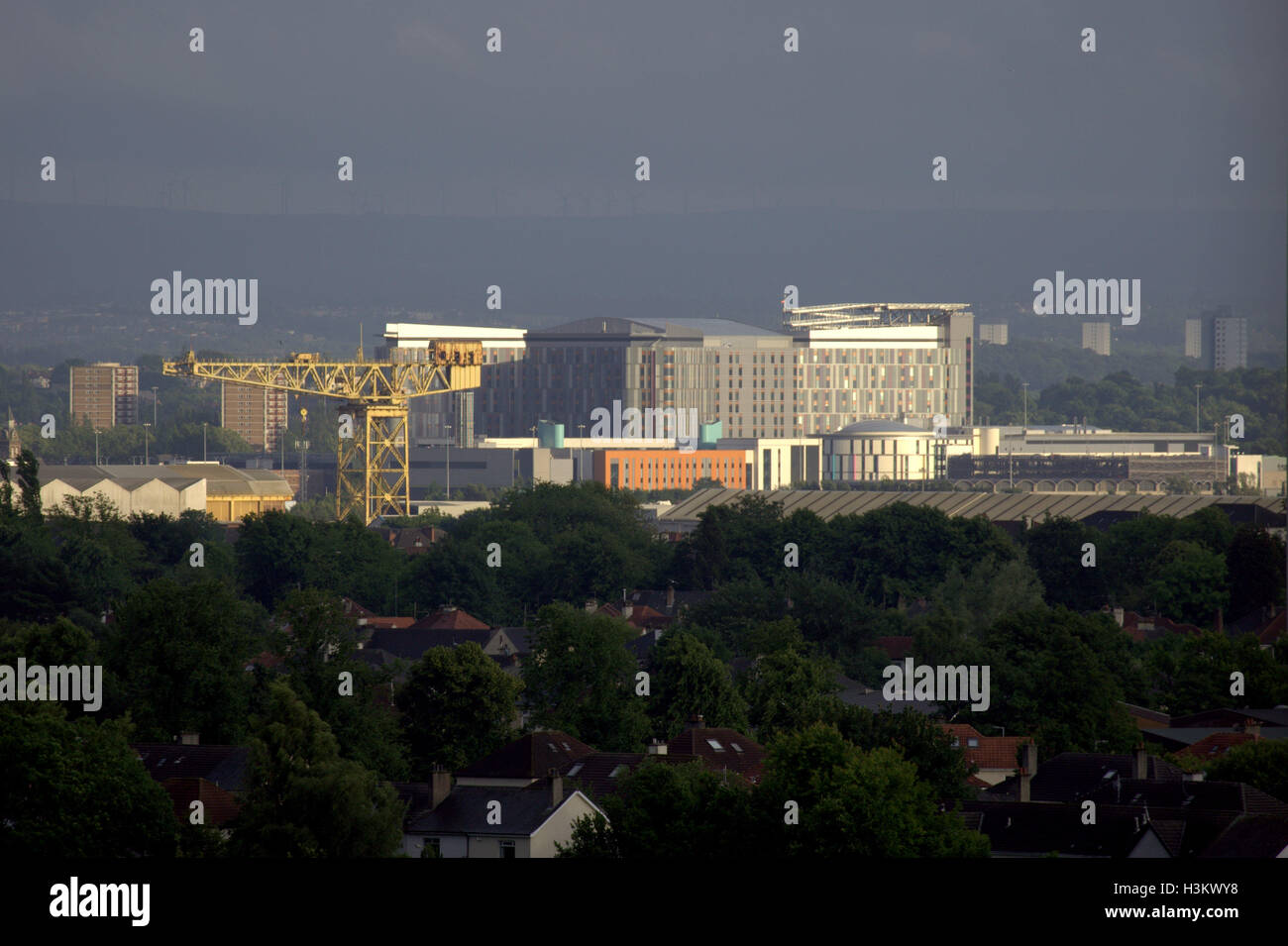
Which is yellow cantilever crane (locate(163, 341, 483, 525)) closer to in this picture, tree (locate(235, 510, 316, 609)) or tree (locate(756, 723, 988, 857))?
tree (locate(235, 510, 316, 609))

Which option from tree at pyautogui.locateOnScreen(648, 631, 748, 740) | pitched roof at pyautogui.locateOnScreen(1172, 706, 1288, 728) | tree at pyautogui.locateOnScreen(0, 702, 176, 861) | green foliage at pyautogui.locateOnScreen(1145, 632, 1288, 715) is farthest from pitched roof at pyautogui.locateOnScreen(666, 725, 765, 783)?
green foliage at pyautogui.locateOnScreen(1145, 632, 1288, 715)

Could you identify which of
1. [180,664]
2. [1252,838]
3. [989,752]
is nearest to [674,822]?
[1252,838]

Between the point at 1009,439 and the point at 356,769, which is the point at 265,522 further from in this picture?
the point at 1009,439

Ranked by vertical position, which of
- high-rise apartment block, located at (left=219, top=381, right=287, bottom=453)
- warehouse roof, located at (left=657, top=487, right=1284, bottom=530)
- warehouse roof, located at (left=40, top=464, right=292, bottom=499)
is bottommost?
warehouse roof, located at (left=657, top=487, right=1284, bottom=530)

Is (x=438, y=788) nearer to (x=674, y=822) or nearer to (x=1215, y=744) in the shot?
(x=674, y=822)

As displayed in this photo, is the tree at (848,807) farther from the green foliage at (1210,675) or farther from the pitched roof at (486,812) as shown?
the green foliage at (1210,675)
